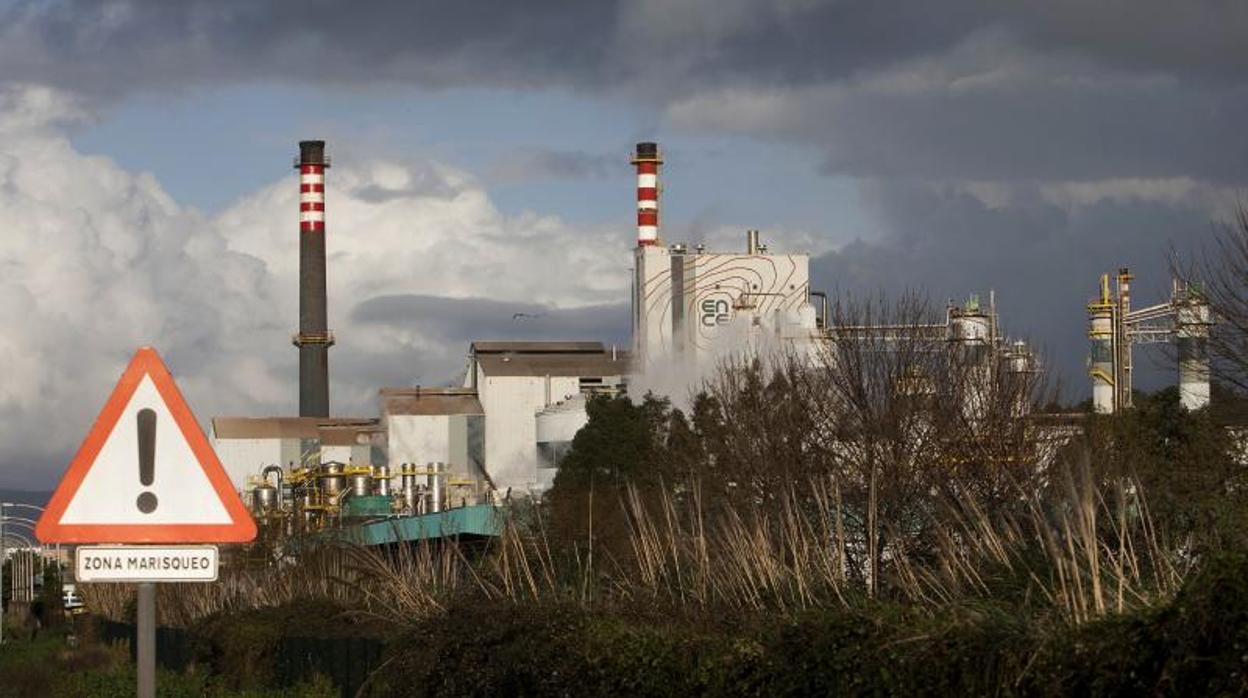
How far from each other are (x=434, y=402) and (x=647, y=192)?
15.8m

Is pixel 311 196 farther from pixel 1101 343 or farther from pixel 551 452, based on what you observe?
pixel 1101 343

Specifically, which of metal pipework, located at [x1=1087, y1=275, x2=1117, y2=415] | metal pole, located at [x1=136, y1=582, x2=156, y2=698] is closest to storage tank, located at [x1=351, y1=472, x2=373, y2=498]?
metal pipework, located at [x1=1087, y1=275, x2=1117, y2=415]

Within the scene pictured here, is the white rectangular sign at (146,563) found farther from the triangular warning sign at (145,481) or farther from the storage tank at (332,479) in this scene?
the storage tank at (332,479)

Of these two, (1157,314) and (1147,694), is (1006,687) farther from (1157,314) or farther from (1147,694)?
(1157,314)

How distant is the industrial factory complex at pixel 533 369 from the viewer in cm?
8169

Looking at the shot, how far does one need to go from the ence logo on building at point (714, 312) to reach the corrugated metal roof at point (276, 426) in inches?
1213

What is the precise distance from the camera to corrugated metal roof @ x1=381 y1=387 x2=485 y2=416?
9831 centimetres

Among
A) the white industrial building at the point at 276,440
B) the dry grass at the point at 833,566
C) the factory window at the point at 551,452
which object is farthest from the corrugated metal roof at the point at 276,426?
the dry grass at the point at 833,566

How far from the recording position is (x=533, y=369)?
97.4m

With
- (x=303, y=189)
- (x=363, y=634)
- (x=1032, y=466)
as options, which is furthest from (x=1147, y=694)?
(x=303, y=189)

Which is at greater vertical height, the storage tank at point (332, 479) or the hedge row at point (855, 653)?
the hedge row at point (855, 653)

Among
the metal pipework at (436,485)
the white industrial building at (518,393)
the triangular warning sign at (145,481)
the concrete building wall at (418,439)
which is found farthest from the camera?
the concrete building wall at (418,439)

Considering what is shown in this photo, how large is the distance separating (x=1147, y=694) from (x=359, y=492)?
267 feet

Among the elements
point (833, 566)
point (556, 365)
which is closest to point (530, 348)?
point (556, 365)
